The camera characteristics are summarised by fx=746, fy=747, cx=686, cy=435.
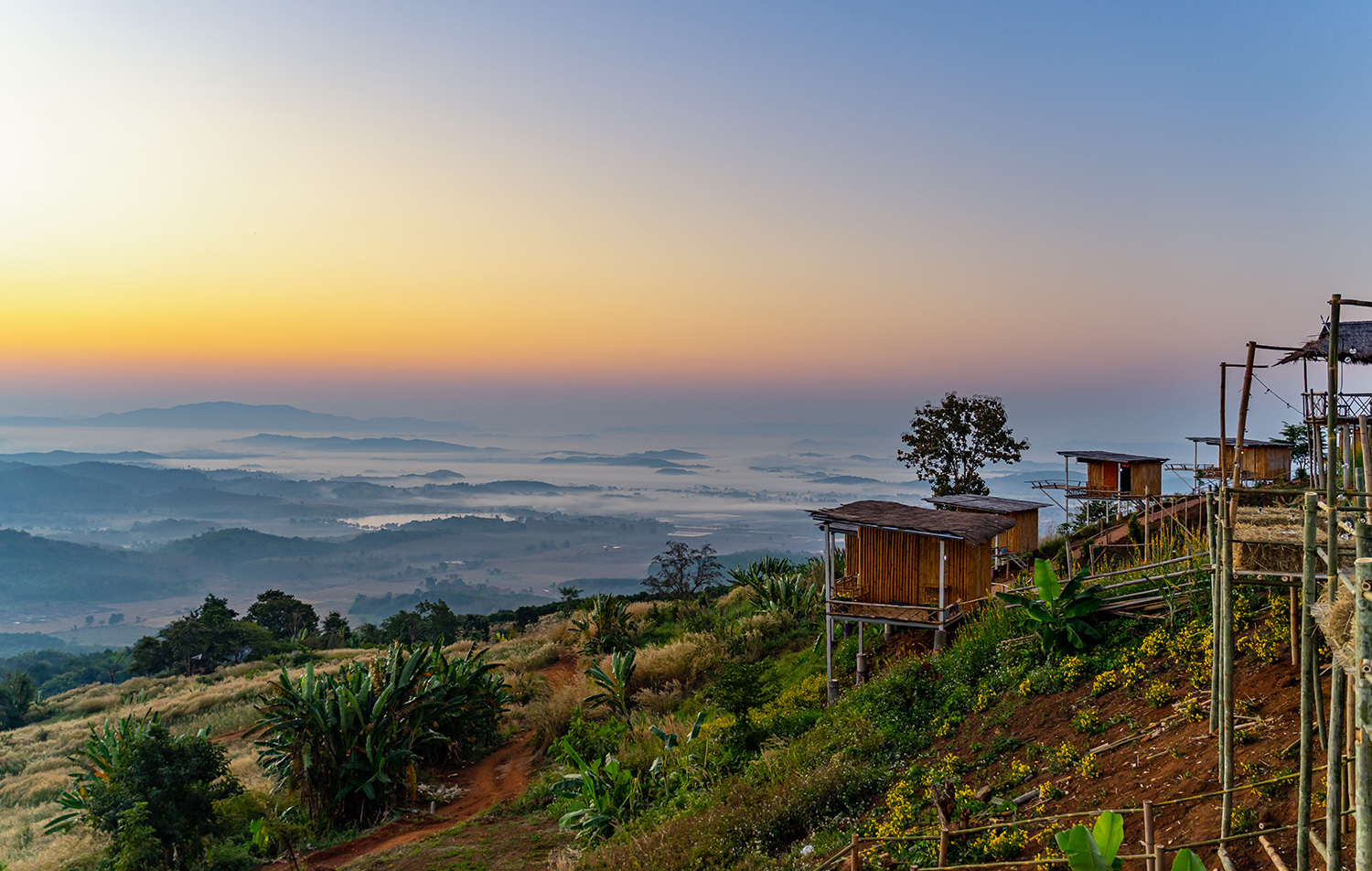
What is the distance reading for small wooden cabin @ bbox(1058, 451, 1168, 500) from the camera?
31.8 m

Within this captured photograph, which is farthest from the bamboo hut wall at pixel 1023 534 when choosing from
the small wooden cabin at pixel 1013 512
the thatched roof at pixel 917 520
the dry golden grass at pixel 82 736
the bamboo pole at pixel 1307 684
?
the dry golden grass at pixel 82 736

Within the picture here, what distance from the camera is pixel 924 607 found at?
15.3 metres

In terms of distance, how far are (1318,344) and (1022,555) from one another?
15847mm

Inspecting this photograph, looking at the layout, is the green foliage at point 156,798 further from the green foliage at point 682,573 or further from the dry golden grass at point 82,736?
the green foliage at point 682,573

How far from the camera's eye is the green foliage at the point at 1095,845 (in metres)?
4.82

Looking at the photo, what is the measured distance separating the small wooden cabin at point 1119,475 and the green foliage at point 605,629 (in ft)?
66.5

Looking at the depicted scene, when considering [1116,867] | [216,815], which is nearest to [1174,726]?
[1116,867]

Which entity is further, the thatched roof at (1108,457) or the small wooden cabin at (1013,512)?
the thatched roof at (1108,457)

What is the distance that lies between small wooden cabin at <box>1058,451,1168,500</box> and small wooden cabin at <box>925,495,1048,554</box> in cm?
724

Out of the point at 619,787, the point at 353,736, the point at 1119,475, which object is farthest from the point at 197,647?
the point at 1119,475

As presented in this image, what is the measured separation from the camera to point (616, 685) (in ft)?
57.3

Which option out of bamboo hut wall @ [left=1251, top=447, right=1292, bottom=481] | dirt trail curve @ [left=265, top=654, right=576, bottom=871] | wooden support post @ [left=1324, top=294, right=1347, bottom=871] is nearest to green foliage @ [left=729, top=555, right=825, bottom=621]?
dirt trail curve @ [left=265, top=654, right=576, bottom=871]

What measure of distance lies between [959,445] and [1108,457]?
6462 mm

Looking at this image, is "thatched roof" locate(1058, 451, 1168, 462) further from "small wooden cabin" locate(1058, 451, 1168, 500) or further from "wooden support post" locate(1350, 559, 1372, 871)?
"wooden support post" locate(1350, 559, 1372, 871)
